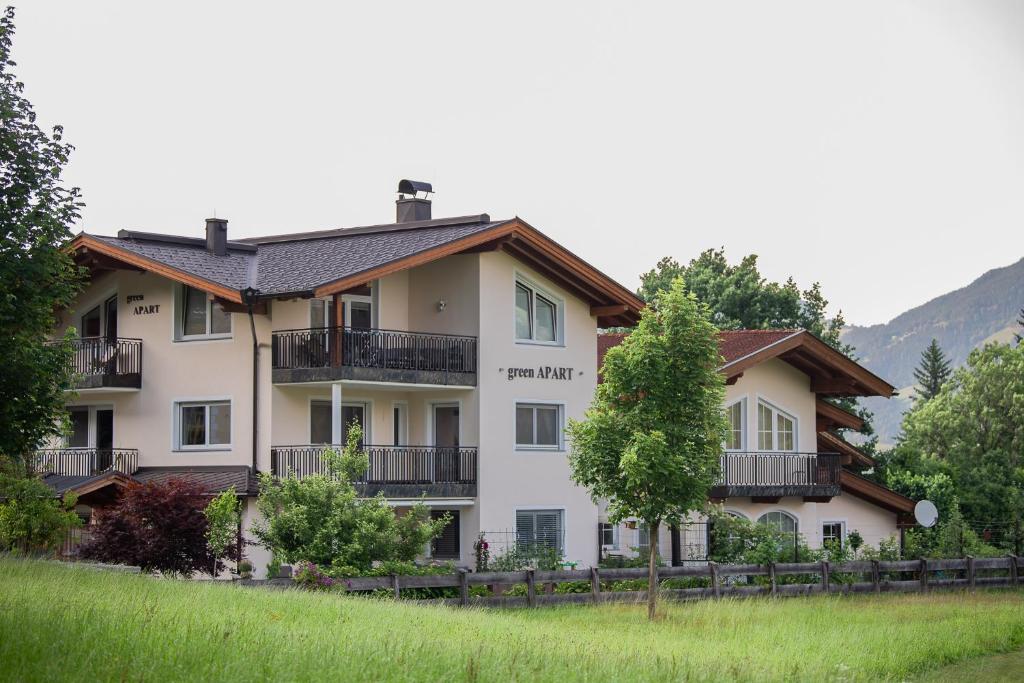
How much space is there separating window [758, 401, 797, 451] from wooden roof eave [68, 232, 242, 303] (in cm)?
1550

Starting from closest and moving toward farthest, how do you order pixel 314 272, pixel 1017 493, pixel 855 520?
1. pixel 314 272
2. pixel 855 520
3. pixel 1017 493

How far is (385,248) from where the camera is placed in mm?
38812

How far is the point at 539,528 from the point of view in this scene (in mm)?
39750

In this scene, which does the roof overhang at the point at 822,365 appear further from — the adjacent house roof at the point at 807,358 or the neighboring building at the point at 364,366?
the neighboring building at the point at 364,366

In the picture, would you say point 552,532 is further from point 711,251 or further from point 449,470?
point 711,251

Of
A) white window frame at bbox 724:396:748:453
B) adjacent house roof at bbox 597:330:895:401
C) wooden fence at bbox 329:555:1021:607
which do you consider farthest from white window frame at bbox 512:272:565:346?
wooden fence at bbox 329:555:1021:607

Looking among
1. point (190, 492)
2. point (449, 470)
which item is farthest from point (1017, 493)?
point (190, 492)

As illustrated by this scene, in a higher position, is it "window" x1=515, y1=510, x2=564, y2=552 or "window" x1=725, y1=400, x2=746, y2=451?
"window" x1=725, y1=400, x2=746, y2=451

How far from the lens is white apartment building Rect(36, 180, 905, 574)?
122 ft

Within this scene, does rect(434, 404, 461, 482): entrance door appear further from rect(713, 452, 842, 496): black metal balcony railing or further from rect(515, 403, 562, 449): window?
rect(713, 452, 842, 496): black metal balcony railing

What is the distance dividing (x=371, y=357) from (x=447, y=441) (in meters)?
3.77

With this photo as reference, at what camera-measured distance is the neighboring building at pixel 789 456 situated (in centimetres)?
4169

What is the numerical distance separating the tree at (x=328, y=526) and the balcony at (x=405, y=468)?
4.88m

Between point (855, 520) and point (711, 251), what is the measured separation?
27879mm
